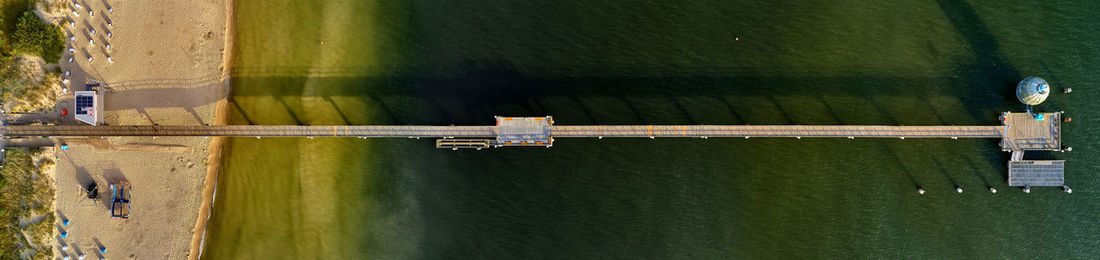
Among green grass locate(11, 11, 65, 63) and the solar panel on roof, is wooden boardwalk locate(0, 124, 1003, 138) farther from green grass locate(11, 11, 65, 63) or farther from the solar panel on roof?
green grass locate(11, 11, 65, 63)

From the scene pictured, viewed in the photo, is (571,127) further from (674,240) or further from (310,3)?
(310,3)

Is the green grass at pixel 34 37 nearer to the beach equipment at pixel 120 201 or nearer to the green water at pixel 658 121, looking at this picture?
the beach equipment at pixel 120 201

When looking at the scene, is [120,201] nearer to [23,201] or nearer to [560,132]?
[23,201]

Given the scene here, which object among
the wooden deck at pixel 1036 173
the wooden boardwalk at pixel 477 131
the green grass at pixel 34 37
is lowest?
the wooden deck at pixel 1036 173

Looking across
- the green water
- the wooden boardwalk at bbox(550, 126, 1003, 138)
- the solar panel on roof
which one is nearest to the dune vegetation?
the solar panel on roof

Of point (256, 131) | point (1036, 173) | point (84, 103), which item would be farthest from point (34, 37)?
point (1036, 173)

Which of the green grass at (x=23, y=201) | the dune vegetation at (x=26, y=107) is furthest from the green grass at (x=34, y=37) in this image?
the green grass at (x=23, y=201)
